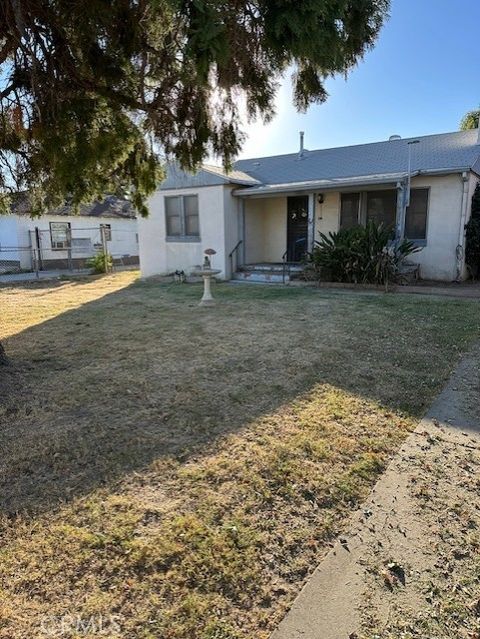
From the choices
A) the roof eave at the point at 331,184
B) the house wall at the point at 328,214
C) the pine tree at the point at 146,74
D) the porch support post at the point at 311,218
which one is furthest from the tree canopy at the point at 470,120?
the pine tree at the point at 146,74

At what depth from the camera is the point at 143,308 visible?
9.57 metres

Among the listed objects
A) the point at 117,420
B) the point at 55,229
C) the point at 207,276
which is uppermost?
the point at 55,229

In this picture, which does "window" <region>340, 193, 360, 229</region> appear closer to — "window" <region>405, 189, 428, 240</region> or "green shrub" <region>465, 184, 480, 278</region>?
"window" <region>405, 189, 428, 240</region>

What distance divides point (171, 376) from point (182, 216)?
1041cm

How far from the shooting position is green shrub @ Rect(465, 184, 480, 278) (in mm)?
11656

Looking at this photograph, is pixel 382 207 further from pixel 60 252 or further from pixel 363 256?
pixel 60 252

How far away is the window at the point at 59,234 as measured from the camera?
21.6m

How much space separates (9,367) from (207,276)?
5.26m

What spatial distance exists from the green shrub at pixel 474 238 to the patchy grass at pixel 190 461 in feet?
19.3

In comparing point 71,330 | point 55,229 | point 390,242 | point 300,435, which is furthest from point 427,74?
point 55,229

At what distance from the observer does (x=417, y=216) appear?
1210 centimetres

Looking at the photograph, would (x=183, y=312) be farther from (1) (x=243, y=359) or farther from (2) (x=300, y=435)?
(2) (x=300, y=435)

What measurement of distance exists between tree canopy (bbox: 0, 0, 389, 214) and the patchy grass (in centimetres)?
234

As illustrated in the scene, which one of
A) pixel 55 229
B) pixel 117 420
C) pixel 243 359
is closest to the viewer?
pixel 117 420
